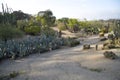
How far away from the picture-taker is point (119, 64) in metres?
10.8

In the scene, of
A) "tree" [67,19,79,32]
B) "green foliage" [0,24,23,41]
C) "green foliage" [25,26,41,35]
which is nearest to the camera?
"green foliage" [0,24,23,41]

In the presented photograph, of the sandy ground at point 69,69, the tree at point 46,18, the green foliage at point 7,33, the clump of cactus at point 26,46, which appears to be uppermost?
the tree at point 46,18

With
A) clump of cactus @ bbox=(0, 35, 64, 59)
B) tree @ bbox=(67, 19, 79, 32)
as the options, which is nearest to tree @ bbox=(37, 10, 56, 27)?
tree @ bbox=(67, 19, 79, 32)

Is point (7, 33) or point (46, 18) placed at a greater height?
point (46, 18)

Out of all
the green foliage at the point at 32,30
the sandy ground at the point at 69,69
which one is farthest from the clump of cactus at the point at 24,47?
the green foliage at the point at 32,30

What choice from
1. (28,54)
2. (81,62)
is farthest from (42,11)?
(81,62)

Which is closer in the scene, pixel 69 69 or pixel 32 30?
pixel 69 69

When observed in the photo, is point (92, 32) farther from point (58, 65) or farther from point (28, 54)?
point (58, 65)

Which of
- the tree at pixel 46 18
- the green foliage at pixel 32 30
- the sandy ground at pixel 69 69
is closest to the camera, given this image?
the sandy ground at pixel 69 69

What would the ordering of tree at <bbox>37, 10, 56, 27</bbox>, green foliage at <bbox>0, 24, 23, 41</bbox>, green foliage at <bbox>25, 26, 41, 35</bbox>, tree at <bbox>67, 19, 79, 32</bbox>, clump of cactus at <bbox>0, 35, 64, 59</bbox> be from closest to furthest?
1. clump of cactus at <bbox>0, 35, 64, 59</bbox>
2. green foliage at <bbox>0, 24, 23, 41</bbox>
3. green foliage at <bbox>25, 26, 41, 35</bbox>
4. tree at <bbox>37, 10, 56, 27</bbox>
5. tree at <bbox>67, 19, 79, 32</bbox>

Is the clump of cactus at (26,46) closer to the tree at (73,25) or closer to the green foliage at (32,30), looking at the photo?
the green foliage at (32,30)

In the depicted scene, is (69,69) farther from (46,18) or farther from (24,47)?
(46,18)

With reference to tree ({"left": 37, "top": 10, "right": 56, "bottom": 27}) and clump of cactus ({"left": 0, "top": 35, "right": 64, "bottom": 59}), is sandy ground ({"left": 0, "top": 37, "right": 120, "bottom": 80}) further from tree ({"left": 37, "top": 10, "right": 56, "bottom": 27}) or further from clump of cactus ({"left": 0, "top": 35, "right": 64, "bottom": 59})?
tree ({"left": 37, "top": 10, "right": 56, "bottom": 27})

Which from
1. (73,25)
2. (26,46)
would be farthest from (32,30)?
(73,25)
